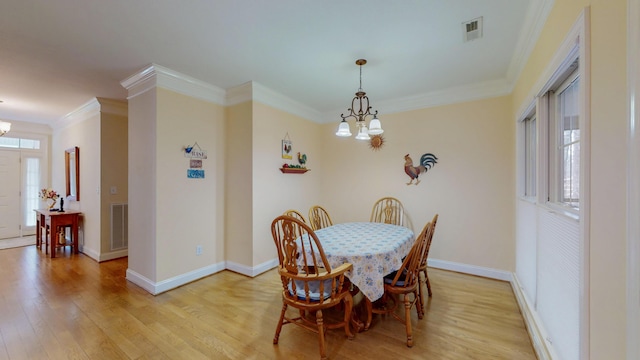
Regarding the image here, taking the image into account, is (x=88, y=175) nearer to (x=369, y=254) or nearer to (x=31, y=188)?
(x=31, y=188)

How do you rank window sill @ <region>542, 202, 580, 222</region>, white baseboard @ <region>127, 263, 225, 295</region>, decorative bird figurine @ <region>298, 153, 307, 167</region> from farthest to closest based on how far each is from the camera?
decorative bird figurine @ <region>298, 153, 307, 167</region>, white baseboard @ <region>127, 263, 225, 295</region>, window sill @ <region>542, 202, 580, 222</region>

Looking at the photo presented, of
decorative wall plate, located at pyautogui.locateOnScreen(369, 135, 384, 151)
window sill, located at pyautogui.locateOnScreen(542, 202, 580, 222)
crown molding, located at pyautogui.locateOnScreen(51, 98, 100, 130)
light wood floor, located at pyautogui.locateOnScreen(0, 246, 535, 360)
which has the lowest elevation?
light wood floor, located at pyautogui.locateOnScreen(0, 246, 535, 360)

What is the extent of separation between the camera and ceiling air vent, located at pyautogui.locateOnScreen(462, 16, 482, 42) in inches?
81.3

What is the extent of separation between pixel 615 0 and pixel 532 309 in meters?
2.26

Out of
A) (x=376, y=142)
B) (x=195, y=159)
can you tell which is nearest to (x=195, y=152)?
(x=195, y=159)

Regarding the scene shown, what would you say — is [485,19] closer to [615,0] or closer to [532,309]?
[615,0]

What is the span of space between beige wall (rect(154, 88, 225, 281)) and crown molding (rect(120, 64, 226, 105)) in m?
0.07

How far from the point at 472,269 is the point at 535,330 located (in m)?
1.51

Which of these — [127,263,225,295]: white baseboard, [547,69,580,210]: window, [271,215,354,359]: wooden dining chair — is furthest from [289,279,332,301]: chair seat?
[127,263,225,295]: white baseboard

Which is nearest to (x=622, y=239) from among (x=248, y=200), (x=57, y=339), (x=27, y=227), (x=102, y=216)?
(x=248, y=200)

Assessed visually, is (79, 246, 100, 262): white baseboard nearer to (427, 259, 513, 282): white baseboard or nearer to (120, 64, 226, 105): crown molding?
(120, 64, 226, 105): crown molding

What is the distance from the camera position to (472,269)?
135 inches

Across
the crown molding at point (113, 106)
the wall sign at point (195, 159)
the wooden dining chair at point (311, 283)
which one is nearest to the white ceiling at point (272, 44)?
the crown molding at point (113, 106)

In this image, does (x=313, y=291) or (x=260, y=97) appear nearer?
(x=313, y=291)
